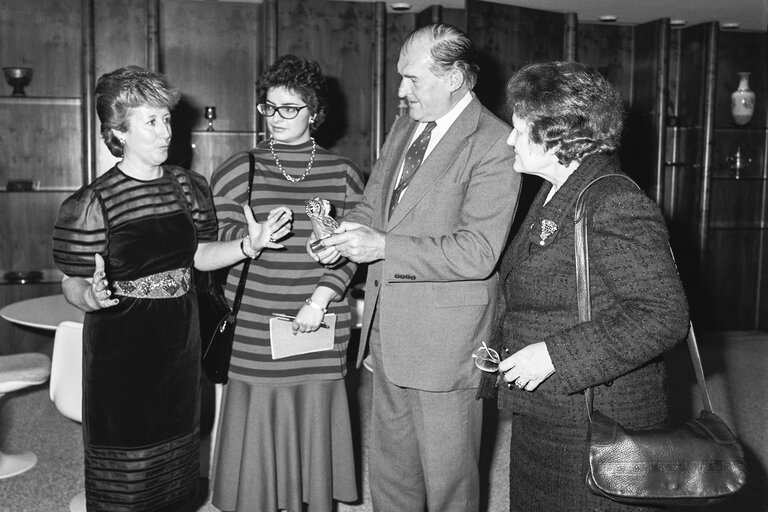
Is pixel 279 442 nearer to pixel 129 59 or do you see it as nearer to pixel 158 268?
pixel 158 268

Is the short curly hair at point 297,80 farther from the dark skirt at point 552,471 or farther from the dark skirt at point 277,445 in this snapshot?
the dark skirt at point 552,471

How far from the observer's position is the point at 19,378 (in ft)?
11.1

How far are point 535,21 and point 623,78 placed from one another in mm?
1186

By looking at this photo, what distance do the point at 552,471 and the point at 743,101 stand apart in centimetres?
528

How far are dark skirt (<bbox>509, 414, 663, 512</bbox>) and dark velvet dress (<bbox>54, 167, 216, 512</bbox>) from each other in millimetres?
1034

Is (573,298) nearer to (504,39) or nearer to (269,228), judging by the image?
(269,228)

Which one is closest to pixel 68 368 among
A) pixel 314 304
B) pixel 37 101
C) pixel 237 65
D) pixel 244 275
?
pixel 244 275

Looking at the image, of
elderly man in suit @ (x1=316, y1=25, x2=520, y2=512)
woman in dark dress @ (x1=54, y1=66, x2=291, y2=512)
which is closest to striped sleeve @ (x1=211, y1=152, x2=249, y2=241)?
woman in dark dress @ (x1=54, y1=66, x2=291, y2=512)

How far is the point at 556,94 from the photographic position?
172 cm

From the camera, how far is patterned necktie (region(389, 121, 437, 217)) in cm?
225

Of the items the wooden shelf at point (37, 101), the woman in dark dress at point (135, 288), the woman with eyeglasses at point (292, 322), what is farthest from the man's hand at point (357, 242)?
the wooden shelf at point (37, 101)

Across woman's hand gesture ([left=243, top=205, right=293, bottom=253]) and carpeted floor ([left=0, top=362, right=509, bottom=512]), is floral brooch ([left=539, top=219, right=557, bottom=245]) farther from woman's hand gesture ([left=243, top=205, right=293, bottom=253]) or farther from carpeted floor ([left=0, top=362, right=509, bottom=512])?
carpeted floor ([left=0, top=362, right=509, bottom=512])

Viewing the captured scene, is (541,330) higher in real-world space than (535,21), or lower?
lower

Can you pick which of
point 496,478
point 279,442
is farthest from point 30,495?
point 496,478
